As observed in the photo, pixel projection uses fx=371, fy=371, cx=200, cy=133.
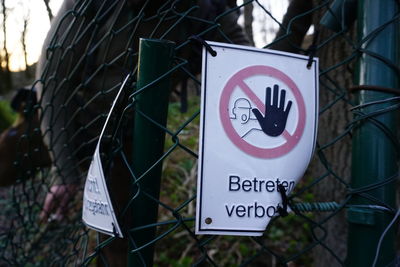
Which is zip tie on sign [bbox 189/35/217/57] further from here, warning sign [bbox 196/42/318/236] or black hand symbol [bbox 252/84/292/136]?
black hand symbol [bbox 252/84/292/136]

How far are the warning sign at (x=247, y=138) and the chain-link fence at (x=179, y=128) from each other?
0.27 ft

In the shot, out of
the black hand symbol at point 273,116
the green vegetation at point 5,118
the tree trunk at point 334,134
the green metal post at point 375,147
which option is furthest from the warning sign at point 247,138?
the green vegetation at point 5,118

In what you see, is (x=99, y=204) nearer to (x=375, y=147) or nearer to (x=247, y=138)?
(x=247, y=138)

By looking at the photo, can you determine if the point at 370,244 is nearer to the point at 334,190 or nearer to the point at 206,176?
the point at 206,176

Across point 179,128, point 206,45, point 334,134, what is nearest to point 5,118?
point 334,134

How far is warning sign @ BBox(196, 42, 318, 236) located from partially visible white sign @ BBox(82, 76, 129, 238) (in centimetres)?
17

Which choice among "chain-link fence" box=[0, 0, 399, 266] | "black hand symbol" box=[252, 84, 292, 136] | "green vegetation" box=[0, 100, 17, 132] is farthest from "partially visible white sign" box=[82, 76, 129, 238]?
"green vegetation" box=[0, 100, 17, 132]

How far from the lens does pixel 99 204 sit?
75 cm

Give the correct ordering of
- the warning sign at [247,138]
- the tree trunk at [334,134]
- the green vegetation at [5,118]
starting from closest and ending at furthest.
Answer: the warning sign at [247,138]
the tree trunk at [334,134]
the green vegetation at [5,118]

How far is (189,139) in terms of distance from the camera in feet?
13.5

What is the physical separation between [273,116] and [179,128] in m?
0.25

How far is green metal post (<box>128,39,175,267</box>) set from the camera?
A: 739 millimetres

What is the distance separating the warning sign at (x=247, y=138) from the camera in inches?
27.5

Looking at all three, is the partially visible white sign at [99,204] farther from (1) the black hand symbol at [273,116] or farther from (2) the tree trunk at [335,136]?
(2) the tree trunk at [335,136]
